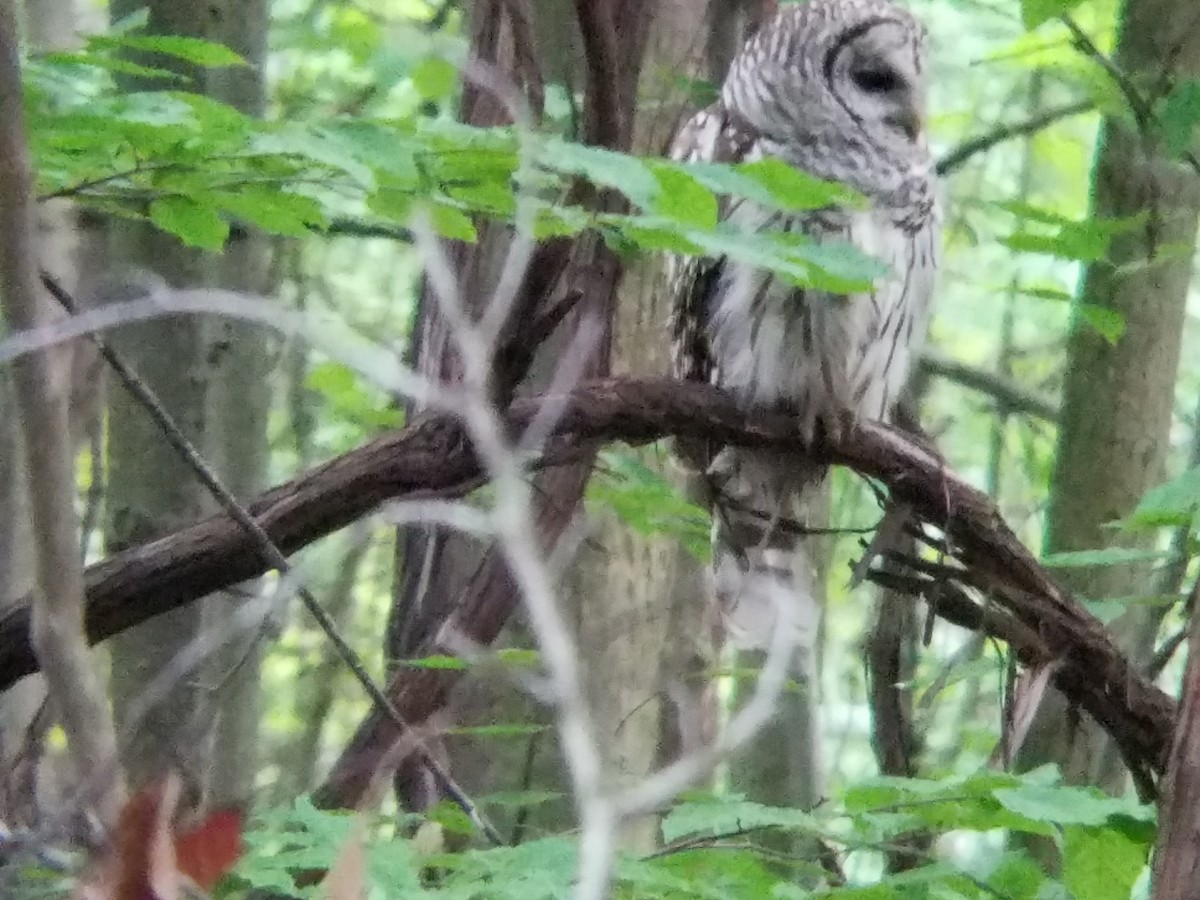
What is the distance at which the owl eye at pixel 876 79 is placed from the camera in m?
2.12

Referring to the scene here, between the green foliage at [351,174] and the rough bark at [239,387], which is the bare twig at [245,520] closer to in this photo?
the green foliage at [351,174]

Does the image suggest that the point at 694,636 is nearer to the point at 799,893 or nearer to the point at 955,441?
the point at 799,893

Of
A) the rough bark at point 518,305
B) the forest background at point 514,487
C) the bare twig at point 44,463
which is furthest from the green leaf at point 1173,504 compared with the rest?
the bare twig at point 44,463

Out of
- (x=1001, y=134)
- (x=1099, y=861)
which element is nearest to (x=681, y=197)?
(x=1099, y=861)

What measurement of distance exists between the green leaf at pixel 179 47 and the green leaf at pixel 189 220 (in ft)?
0.41

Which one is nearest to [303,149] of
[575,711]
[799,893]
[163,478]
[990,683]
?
[575,711]

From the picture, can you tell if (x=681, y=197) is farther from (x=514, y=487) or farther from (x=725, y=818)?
(x=725, y=818)

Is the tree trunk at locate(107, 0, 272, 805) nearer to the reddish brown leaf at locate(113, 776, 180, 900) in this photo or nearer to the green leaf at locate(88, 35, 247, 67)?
the green leaf at locate(88, 35, 247, 67)

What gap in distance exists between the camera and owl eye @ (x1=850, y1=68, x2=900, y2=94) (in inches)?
83.5

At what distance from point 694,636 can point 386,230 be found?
3.02ft

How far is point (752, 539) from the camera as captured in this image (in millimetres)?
2174

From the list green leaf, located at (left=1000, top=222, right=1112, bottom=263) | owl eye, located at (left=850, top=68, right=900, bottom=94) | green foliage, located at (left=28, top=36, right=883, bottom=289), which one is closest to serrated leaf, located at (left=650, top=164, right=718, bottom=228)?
green foliage, located at (left=28, top=36, right=883, bottom=289)

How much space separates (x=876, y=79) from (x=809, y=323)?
42 centimetres

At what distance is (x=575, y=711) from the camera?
1.63 feet
